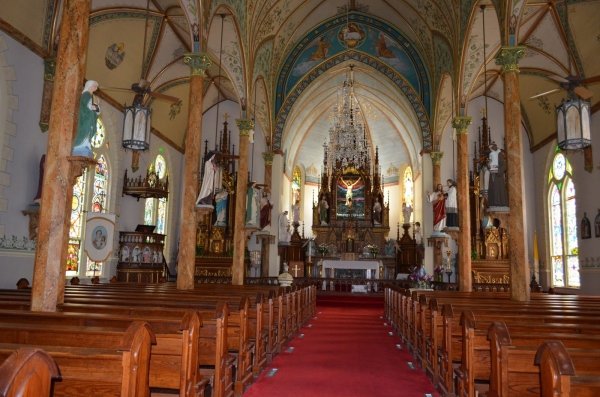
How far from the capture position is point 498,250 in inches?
800

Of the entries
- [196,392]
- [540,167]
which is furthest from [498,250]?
[196,392]

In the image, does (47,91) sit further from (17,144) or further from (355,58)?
(355,58)

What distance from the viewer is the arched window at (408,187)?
28797 millimetres

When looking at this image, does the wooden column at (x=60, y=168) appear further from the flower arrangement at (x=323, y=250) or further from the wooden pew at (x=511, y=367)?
the flower arrangement at (x=323, y=250)

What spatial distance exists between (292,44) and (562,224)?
14019 mm

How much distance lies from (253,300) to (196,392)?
3.27 metres

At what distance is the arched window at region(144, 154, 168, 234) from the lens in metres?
20.5

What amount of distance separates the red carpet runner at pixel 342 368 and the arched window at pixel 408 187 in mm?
17656

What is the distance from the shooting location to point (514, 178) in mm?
10195

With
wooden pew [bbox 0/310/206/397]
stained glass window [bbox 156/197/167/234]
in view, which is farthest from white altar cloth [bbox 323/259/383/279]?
wooden pew [bbox 0/310/206/397]

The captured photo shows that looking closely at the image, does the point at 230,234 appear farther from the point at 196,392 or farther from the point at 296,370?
the point at 196,392

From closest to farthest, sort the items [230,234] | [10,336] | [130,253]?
[10,336] < [130,253] < [230,234]

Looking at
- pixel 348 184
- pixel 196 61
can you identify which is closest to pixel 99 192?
pixel 196 61

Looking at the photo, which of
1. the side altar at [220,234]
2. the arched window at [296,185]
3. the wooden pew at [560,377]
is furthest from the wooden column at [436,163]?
the wooden pew at [560,377]
